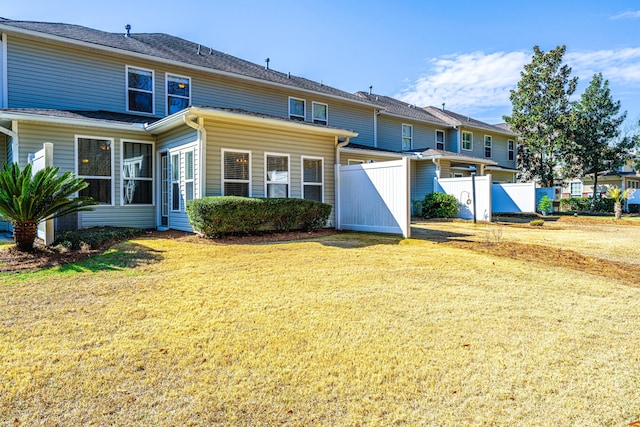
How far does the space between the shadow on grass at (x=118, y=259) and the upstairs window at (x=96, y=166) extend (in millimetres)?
3771

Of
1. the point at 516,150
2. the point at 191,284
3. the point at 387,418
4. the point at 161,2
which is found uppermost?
the point at 161,2

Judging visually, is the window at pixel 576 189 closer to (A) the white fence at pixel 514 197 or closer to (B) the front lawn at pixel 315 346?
(A) the white fence at pixel 514 197

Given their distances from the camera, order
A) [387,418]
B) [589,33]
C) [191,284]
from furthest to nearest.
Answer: [589,33], [191,284], [387,418]

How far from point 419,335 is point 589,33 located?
18003 millimetres

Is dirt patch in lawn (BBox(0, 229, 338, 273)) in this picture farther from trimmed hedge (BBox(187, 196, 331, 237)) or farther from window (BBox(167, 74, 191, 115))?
window (BBox(167, 74, 191, 115))

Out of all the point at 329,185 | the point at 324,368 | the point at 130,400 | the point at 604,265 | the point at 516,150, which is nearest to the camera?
the point at 130,400

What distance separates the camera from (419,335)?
3592mm

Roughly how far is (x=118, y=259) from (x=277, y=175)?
510cm

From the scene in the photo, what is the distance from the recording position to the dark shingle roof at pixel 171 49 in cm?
1135

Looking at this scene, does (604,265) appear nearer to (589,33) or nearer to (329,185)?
(329,185)

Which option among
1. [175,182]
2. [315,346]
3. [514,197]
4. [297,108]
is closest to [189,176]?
[175,182]

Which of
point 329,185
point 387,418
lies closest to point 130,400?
point 387,418

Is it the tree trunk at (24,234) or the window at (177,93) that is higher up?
the window at (177,93)

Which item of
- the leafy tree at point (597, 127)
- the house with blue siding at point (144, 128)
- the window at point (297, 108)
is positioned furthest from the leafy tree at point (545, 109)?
the house with blue siding at point (144, 128)
